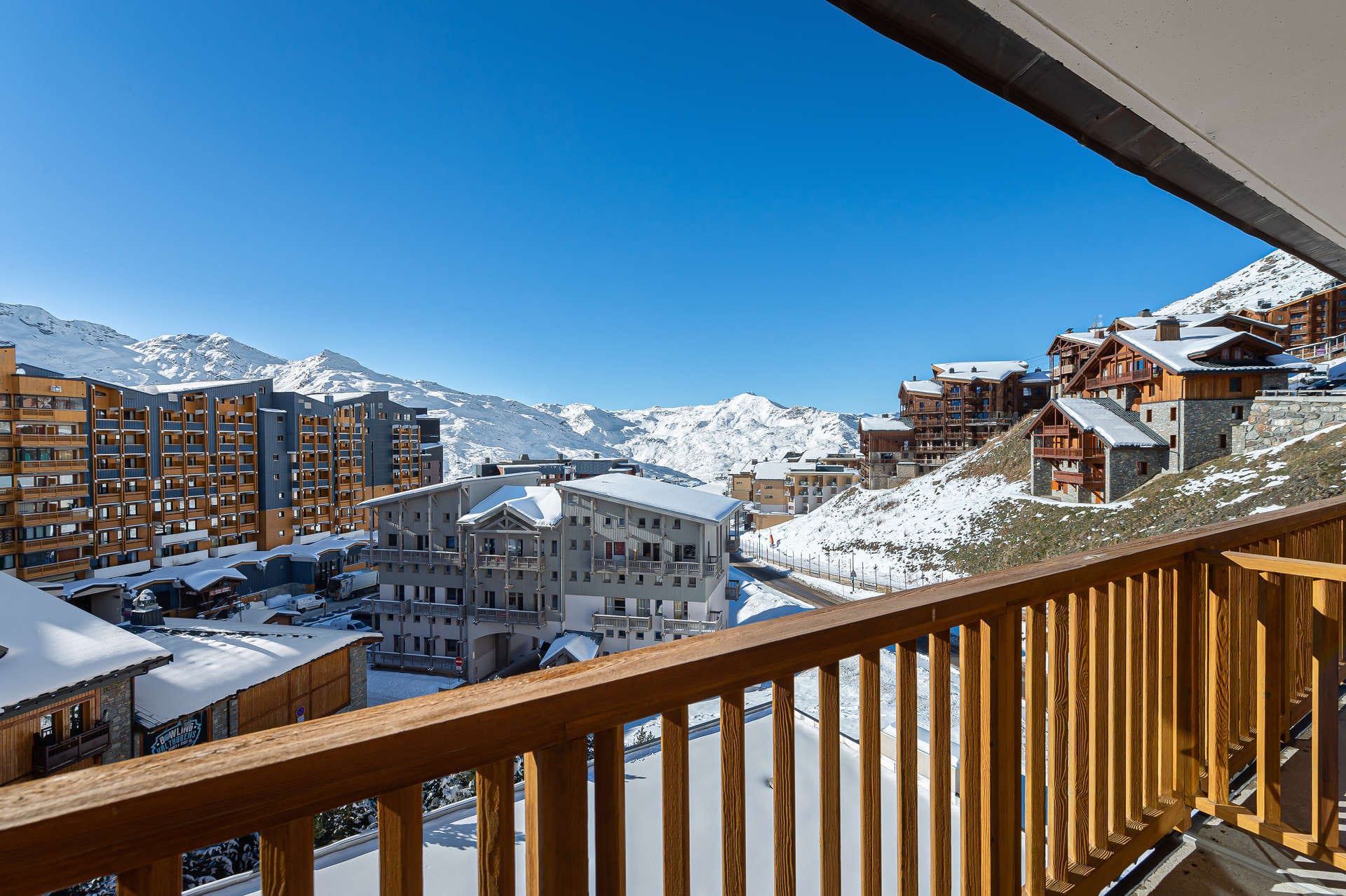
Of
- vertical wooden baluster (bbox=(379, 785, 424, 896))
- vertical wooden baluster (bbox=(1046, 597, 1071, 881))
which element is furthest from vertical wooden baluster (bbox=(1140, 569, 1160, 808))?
vertical wooden baluster (bbox=(379, 785, 424, 896))

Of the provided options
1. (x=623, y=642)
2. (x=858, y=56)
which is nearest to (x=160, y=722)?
(x=623, y=642)

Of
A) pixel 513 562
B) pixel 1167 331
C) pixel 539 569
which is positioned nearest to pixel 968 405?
pixel 1167 331

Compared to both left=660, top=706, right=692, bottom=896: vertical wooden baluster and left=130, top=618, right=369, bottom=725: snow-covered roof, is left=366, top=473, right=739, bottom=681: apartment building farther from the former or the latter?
left=660, top=706, right=692, bottom=896: vertical wooden baluster

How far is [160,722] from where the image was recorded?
702 centimetres

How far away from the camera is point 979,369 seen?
94.6 ft

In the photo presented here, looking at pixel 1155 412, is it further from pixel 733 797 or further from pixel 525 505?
pixel 733 797

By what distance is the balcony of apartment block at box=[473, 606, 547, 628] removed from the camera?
12266 millimetres

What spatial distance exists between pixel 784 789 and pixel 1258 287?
61.5 meters

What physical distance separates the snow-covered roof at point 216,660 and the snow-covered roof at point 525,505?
11.9 feet

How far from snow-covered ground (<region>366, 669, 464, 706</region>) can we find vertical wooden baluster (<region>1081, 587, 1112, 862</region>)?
11579 mm

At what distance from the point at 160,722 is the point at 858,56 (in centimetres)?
1154

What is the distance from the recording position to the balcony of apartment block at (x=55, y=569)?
1538 centimetres

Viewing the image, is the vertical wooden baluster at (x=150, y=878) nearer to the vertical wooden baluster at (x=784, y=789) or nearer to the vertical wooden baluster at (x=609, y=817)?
the vertical wooden baluster at (x=609, y=817)

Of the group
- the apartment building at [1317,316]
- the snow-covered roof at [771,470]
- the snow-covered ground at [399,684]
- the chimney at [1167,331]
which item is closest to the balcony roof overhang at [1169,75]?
the snow-covered ground at [399,684]
